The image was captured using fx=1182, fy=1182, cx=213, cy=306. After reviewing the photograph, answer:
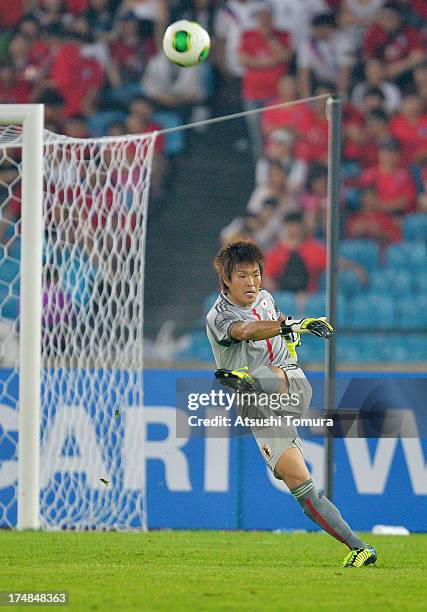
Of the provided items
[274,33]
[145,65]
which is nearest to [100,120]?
[145,65]

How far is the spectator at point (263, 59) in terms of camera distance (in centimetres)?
1316

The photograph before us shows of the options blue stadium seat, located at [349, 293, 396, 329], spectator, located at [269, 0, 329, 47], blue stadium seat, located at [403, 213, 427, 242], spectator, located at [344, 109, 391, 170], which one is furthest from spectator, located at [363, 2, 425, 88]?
blue stadium seat, located at [349, 293, 396, 329]

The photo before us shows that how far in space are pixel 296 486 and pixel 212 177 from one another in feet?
22.4

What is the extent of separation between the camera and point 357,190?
41.2ft

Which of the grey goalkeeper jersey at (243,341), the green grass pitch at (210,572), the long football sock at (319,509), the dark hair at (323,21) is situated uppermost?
the dark hair at (323,21)

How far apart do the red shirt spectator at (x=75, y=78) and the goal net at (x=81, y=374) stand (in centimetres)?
389

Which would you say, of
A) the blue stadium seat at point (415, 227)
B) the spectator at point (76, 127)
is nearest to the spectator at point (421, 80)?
the blue stadium seat at point (415, 227)

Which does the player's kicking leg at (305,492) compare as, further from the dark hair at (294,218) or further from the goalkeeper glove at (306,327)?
the dark hair at (294,218)

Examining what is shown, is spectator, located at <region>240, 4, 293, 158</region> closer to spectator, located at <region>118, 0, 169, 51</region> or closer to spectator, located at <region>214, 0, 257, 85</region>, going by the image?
spectator, located at <region>214, 0, 257, 85</region>

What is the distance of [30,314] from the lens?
820 centimetres

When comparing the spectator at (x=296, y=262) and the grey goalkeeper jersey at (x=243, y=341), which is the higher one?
the spectator at (x=296, y=262)

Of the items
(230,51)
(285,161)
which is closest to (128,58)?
(230,51)

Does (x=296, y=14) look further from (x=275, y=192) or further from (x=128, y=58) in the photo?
(x=275, y=192)

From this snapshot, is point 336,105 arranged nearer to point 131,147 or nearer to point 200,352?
point 131,147
